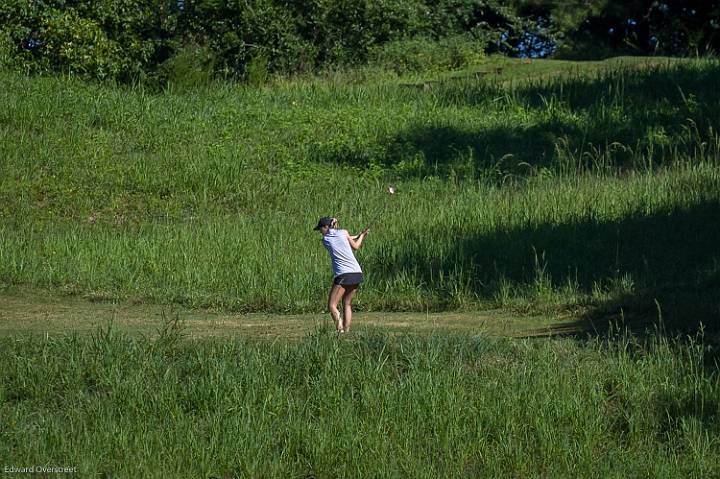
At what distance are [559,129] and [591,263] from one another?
29.5ft

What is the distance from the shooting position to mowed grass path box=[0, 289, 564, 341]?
11914mm

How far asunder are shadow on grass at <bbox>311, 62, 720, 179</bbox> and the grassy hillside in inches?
1.9

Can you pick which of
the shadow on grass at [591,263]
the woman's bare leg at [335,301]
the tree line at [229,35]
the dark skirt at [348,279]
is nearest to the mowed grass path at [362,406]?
the woman's bare leg at [335,301]

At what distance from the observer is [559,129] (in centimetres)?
2316

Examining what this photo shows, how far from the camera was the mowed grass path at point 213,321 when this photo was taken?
1191 centimetres

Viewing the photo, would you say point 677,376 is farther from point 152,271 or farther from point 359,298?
point 152,271

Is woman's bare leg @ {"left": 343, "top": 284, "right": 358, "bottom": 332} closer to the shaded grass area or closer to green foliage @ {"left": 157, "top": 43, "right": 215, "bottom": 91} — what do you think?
the shaded grass area

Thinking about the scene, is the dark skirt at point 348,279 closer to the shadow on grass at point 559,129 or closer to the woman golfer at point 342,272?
the woman golfer at point 342,272

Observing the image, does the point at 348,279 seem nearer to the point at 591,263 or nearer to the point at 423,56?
the point at 591,263

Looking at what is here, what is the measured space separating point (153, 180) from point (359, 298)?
7.31 metres

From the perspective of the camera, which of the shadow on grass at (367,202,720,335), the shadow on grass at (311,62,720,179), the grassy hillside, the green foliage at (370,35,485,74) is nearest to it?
the shadow on grass at (367,202,720,335)

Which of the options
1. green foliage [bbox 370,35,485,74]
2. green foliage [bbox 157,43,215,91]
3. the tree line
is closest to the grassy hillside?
green foliage [bbox 157,43,215,91]

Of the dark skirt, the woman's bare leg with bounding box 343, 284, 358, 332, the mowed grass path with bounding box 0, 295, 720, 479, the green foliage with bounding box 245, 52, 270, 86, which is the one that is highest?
the green foliage with bounding box 245, 52, 270, 86

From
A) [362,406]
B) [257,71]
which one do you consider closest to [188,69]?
[257,71]
